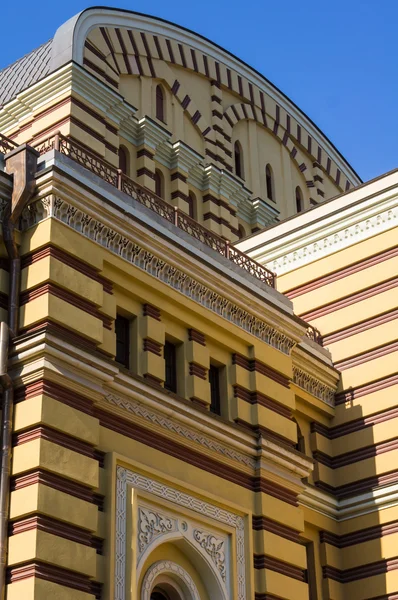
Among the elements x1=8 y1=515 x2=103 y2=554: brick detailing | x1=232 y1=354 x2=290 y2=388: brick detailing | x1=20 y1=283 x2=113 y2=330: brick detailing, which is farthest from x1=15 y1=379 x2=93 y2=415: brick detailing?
x1=232 y1=354 x2=290 y2=388: brick detailing

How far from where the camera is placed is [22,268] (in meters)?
18.5

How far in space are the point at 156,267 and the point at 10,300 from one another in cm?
313

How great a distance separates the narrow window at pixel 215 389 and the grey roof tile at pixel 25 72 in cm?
1106

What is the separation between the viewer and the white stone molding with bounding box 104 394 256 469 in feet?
60.8

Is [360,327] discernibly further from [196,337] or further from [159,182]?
[159,182]

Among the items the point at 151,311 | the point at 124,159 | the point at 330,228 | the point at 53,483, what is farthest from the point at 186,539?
the point at 124,159

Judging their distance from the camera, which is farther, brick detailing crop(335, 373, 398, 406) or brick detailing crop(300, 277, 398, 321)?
brick detailing crop(300, 277, 398, 321)

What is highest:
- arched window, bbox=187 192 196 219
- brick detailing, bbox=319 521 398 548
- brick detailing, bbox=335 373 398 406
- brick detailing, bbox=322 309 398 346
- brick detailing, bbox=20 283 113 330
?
arched window, bbox=187 192 196 219

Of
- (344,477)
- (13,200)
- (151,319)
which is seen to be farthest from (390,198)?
(13,200)

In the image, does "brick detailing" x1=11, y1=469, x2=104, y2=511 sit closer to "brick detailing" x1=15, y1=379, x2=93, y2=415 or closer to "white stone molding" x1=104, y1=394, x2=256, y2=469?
"brick detailing" x1=15, y1=379, x2=93, y2=415

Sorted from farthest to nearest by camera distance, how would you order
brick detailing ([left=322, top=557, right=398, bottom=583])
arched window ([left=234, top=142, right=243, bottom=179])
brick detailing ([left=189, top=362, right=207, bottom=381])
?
arched window ([left=234, top=142, right=243, bottom=179]) → brick detailing ([left=322, top=557, right=398, bottom=583]) → brick detailing ([left=189, top=362, right=207, bottom=381])

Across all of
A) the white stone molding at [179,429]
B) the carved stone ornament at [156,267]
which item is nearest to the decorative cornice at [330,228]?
the carved stone ornament at [156,267]

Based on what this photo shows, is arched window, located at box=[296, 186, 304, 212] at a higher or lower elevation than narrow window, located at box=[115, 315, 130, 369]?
higher

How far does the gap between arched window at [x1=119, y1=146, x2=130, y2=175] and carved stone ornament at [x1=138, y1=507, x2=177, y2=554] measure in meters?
13.1
